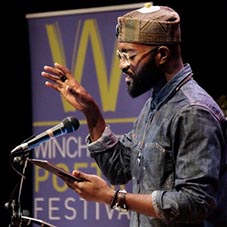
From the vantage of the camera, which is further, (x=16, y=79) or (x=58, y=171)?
(x=16, y=79)

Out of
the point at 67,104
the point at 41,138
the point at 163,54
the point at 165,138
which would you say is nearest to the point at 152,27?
the point at 163,54

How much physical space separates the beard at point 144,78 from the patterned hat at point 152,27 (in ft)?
0.23

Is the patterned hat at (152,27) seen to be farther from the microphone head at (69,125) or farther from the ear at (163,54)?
the microphone head at (69,125)

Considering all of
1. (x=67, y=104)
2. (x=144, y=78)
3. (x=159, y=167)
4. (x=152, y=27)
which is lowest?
(x=67, y=104)

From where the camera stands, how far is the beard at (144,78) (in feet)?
7.00

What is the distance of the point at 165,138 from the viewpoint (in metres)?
2.06

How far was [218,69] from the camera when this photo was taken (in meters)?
3.56

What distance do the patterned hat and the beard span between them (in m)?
0.07

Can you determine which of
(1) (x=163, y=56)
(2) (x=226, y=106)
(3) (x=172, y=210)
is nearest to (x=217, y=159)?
(3) (x=172, y=210)

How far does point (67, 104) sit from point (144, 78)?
1564 millimetres

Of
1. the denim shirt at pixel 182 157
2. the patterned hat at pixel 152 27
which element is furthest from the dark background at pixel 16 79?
the denim shirt at pixel 182 157

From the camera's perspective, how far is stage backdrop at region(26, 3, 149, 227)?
11.8 feet

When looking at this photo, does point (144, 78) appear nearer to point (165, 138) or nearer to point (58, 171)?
point (165, 138)

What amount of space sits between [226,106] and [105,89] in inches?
25.9
